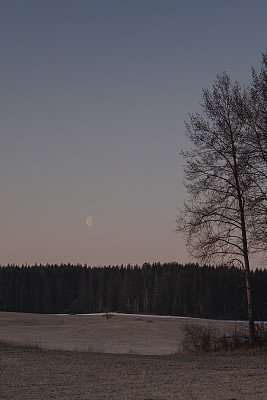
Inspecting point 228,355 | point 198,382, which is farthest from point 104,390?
point 228,355

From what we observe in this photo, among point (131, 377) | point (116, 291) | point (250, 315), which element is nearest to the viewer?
point (131, 377)

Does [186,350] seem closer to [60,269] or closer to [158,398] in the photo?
[158,398]

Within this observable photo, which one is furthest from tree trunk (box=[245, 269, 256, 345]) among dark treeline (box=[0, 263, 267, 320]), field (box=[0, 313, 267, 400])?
dark treeline (box=[0, 263, 267, 320])

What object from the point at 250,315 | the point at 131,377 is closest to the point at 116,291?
the point at 250,315

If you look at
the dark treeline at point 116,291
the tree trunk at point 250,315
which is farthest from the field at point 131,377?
the dark treeline at point 116,291

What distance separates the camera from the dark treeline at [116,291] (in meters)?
113

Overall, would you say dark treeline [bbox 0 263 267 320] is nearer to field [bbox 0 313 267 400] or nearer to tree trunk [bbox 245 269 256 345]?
tree trunk [bbox 245 269 256 345]

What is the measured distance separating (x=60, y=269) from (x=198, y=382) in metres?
131

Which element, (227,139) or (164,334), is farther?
(164,334)

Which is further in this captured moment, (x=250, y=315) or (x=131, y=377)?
(x=250, y=315)

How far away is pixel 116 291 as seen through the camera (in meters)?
128

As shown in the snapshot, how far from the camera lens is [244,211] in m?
20.9

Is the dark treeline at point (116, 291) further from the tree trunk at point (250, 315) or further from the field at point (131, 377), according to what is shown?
the field at point (131, 377)

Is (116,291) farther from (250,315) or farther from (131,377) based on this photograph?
(131,377)
